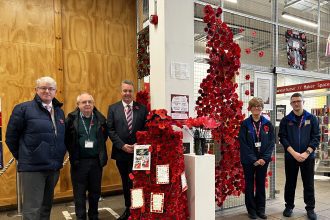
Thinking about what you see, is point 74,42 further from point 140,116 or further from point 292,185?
point 292,185

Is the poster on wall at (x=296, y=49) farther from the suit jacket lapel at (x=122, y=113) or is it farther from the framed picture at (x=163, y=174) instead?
the framed picture at (x=163, y=174)

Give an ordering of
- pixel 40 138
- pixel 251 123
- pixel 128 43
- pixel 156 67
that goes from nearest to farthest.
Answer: pixel 40 138
pixel 156 67
pixel 251 123
pixel 128 43

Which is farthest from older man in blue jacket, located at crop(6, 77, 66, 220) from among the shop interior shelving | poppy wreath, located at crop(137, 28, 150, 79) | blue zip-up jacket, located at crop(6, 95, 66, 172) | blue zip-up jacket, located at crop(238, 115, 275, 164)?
the shop interior shelving

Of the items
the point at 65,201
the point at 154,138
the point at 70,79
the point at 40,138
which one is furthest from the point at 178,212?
the point at 70,79

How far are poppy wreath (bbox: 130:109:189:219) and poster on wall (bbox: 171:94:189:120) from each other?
27cm

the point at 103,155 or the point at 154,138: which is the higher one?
the point at 154,138

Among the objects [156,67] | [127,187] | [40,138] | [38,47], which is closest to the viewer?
[40,138]

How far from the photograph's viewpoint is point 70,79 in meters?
4.27

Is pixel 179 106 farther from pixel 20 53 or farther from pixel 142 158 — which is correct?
pixel 20 53

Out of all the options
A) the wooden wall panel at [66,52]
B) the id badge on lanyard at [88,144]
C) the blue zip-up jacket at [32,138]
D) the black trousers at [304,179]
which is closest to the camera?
the blue zip-up jacket at [32,138]

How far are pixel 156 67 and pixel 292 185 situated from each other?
2.23 metres

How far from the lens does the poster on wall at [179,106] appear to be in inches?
111

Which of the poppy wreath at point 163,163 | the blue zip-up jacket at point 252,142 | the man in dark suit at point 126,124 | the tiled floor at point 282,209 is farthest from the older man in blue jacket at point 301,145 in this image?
the man in dark suit at point 126,124

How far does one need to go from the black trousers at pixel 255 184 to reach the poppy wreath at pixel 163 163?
1.13m
